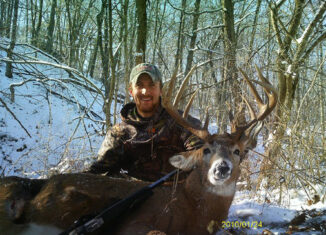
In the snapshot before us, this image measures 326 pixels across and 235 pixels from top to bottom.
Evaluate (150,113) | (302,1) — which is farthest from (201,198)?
(302,1)

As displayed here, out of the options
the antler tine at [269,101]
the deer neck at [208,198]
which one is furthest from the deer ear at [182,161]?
the antler tine at [269,101]

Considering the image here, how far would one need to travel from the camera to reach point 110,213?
2680 millimetres

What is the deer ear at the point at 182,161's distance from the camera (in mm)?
3369

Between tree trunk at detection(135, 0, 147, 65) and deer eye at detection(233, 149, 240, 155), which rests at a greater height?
tree trunk at detection(135, 0, 147, 65)

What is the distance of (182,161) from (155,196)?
22.1 inches

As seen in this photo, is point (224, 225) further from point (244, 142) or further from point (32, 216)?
point (32, 216)

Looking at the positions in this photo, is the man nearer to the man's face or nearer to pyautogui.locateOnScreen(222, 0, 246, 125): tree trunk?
the man's face

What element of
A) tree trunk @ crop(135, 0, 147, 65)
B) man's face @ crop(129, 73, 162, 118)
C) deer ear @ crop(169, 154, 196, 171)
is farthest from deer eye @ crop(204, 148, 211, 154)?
tree trunk @ crop(135, 0, 147, 65)

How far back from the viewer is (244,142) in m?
3.38

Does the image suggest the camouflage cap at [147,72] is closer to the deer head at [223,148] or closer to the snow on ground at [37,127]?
the deer head at [223,148]

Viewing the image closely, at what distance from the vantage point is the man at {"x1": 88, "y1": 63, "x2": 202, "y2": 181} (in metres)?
4.03
